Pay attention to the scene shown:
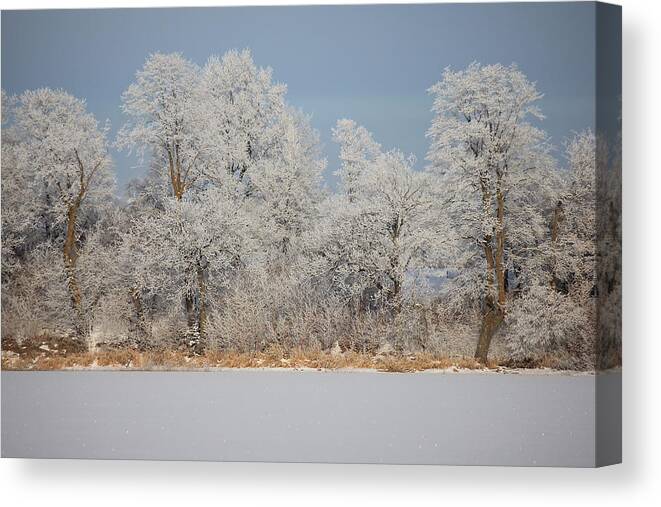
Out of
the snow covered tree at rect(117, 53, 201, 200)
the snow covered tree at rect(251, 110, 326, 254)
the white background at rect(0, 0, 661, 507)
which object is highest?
the snow covered tree at rect(117, 53, 201, 200)

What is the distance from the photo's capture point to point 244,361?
11.6 metres

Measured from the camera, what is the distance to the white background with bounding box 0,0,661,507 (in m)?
9.08

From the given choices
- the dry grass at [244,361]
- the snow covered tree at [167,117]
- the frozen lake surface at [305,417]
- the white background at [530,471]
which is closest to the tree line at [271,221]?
the snow covered tree at [167,117]

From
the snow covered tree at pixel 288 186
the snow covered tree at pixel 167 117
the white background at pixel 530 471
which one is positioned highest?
the snow covered tree at pixel 167 117

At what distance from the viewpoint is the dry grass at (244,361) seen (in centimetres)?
1155

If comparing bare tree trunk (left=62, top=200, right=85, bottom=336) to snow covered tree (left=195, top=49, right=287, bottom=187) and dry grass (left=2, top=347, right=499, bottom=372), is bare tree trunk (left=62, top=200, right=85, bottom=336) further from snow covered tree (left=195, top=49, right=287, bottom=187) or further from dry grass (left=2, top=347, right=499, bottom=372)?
snow covered tree (left=195, top=49, right=287, bottom=187)

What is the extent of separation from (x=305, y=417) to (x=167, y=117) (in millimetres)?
4316

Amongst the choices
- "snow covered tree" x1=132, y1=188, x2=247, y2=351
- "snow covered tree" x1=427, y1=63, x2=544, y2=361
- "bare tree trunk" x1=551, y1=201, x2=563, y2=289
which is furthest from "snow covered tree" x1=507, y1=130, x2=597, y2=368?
"snow covered tree" x1=132, y1=188, x2=247, y2=351

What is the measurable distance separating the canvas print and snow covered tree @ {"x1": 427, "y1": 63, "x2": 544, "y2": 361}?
1.0 inches

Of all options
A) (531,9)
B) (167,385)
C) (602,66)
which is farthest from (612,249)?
(167,385)

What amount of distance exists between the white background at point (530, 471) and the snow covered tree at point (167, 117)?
402 cm

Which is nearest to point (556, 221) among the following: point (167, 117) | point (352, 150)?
point (352, 150)

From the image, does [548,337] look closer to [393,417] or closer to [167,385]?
[393,417]

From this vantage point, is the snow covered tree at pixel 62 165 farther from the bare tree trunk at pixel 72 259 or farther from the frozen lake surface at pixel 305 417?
the frozen lake surface at pixel 305 417
